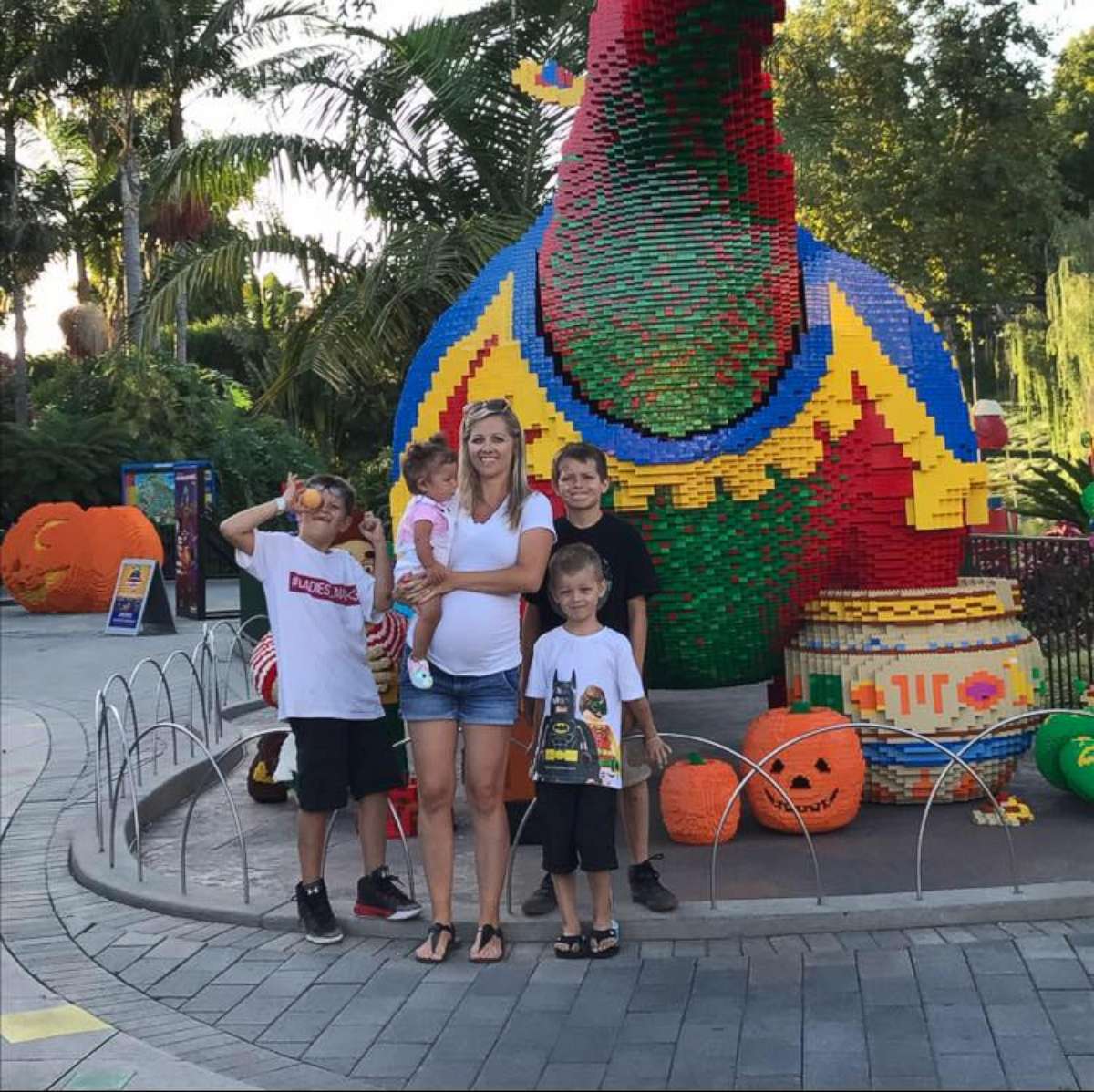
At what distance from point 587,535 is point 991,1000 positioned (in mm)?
1972

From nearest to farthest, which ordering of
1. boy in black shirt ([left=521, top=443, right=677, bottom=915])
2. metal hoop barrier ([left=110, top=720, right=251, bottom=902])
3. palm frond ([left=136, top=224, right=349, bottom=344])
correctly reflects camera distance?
boy in black shirt ([left=521, top=443, right=677, bottom=915])
metal hoop barrier ([left=110, top=720, right=251, bottom=902])
palm frond ([left=136, top=224, right=349, bottom=344])

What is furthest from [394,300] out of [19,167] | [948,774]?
[19,167]

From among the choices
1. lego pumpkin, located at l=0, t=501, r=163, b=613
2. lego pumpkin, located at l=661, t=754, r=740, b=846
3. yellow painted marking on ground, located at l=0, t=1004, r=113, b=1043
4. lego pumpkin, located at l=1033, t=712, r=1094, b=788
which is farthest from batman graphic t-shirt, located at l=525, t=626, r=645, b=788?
lego pumpkin, located at l=0, t=501, r=163, b=613

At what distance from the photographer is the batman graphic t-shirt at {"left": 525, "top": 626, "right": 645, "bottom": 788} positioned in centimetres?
444

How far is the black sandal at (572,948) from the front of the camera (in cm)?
445

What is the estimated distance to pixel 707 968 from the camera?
432cm

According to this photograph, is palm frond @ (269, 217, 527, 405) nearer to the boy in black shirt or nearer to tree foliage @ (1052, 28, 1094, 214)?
the boy in black shirt

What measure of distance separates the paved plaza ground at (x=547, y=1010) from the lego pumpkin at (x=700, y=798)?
0.48 meters

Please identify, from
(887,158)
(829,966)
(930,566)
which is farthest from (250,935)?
(887,158)

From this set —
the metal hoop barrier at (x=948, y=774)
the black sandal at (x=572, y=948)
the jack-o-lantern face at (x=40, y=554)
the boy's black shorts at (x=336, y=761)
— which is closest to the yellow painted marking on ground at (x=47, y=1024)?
the boy's black shorts at (x=336, y=761)

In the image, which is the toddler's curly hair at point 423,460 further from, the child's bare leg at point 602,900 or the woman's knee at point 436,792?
the child's bare leg at point 602,900

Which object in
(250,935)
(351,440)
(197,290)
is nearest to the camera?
(250,935)

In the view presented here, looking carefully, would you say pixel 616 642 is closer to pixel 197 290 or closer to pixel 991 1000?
pixel 991 1000

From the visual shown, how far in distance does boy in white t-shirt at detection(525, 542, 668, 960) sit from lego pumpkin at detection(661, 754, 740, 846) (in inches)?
41.5
